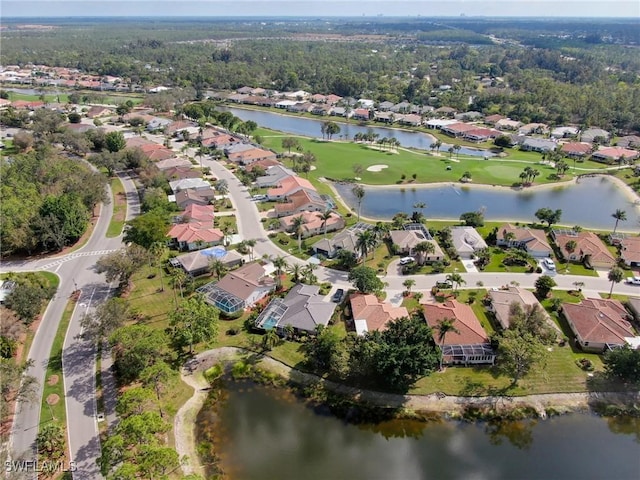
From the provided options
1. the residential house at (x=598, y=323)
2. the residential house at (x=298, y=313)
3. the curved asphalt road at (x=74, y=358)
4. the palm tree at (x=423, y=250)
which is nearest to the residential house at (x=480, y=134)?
the palm tree at (x=423, y=250)

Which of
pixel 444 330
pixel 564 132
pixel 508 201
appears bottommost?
pixel 564 132

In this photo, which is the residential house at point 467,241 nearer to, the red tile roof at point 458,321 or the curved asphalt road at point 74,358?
the red tile roof at point 458,321

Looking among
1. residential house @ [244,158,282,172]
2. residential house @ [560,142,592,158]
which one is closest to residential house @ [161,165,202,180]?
residential house @ [244,158,282,172]

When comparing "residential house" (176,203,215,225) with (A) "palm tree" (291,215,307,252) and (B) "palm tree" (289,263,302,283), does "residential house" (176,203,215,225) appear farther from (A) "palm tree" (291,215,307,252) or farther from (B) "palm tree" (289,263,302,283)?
(B) "palm tree" (289,263,302,283)

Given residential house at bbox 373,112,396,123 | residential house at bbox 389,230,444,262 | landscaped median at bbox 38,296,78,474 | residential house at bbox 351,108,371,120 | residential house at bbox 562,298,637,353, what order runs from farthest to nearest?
residential house at bbox 351,108,371,120 < residential house at bbox 373,112,396,123 < residential house at bbox 389,230,444,262 < residential house at bbox 562,298,637,353 < landscaped median at bbox 38,296,78,474

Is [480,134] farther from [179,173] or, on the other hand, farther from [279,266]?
[279,266]

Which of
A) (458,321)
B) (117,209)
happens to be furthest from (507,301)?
(117,209)

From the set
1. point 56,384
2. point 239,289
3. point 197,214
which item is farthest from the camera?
point 197,214
